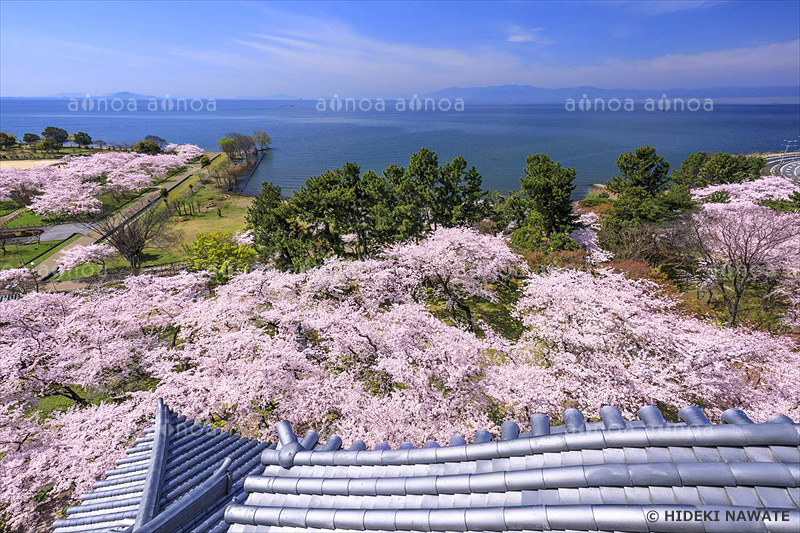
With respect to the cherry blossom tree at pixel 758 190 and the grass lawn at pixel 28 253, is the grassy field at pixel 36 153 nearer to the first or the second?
the grass lawn at pixel 28 253

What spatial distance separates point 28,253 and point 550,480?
48256 millimetres

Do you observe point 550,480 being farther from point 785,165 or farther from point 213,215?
point 785,165

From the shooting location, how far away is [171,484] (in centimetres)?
640

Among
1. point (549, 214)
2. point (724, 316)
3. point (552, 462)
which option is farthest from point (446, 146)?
point (552, 462)

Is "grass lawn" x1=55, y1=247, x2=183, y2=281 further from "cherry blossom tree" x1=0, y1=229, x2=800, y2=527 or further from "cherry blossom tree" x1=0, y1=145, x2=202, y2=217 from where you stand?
"cherry blossom tree" x1=0, y1=229, x2=800, y2=527

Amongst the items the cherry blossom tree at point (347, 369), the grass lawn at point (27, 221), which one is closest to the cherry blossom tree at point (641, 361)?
the cherry blossom tree at point (347, 369)

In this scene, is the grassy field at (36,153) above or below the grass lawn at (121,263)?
above

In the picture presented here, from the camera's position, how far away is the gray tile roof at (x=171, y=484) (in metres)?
5.36

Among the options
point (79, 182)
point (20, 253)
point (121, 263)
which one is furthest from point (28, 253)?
point (79, 182)

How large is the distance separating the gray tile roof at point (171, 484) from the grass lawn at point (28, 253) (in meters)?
36.8

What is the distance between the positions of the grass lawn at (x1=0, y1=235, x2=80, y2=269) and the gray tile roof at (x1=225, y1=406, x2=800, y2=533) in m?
41.7

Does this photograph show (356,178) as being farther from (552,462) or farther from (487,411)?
(552,462)

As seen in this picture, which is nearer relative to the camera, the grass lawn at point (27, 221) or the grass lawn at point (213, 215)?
the grass lawn at point (27, 221)

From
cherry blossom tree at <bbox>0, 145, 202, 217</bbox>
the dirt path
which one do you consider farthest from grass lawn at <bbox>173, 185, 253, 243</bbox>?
cherry blossom tree at <bbox>0, 145, 202, 217</bbox>
